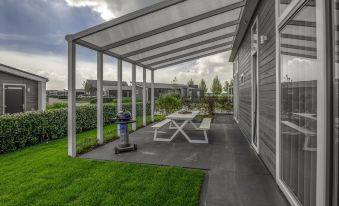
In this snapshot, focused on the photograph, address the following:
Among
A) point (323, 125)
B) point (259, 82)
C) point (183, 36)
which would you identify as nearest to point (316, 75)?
point (323, 125)

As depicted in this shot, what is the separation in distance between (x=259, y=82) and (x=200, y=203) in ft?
9.24

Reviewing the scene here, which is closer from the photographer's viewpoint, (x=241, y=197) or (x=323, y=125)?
(x=323, y=125)

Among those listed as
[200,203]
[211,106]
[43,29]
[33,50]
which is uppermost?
[43,29]

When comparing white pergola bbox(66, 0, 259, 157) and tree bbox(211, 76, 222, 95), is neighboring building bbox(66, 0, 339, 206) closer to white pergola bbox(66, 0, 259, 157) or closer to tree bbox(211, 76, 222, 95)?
white pergola bbox(66, 0, 259, 157)

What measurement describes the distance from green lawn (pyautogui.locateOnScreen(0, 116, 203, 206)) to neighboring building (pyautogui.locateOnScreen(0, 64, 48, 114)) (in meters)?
7.59

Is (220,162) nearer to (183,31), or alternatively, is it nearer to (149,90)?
(183,31)

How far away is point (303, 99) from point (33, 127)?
20.6 feet

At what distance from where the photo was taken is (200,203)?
2.53 meters

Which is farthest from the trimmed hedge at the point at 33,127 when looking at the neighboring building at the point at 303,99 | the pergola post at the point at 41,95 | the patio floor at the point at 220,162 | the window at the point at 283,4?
the pergola post at the point at 41,95

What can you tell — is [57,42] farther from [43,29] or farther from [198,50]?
[198,50]

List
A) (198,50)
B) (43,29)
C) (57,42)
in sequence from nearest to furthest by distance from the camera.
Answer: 1. (198,50)
2. (43,29)
3. (57,42)

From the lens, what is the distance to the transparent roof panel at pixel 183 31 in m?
5.10

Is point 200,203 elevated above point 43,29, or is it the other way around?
point 43,29

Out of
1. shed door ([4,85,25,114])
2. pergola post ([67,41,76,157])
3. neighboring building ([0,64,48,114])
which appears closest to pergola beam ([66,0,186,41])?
pergola post ([67,41,76,157])
